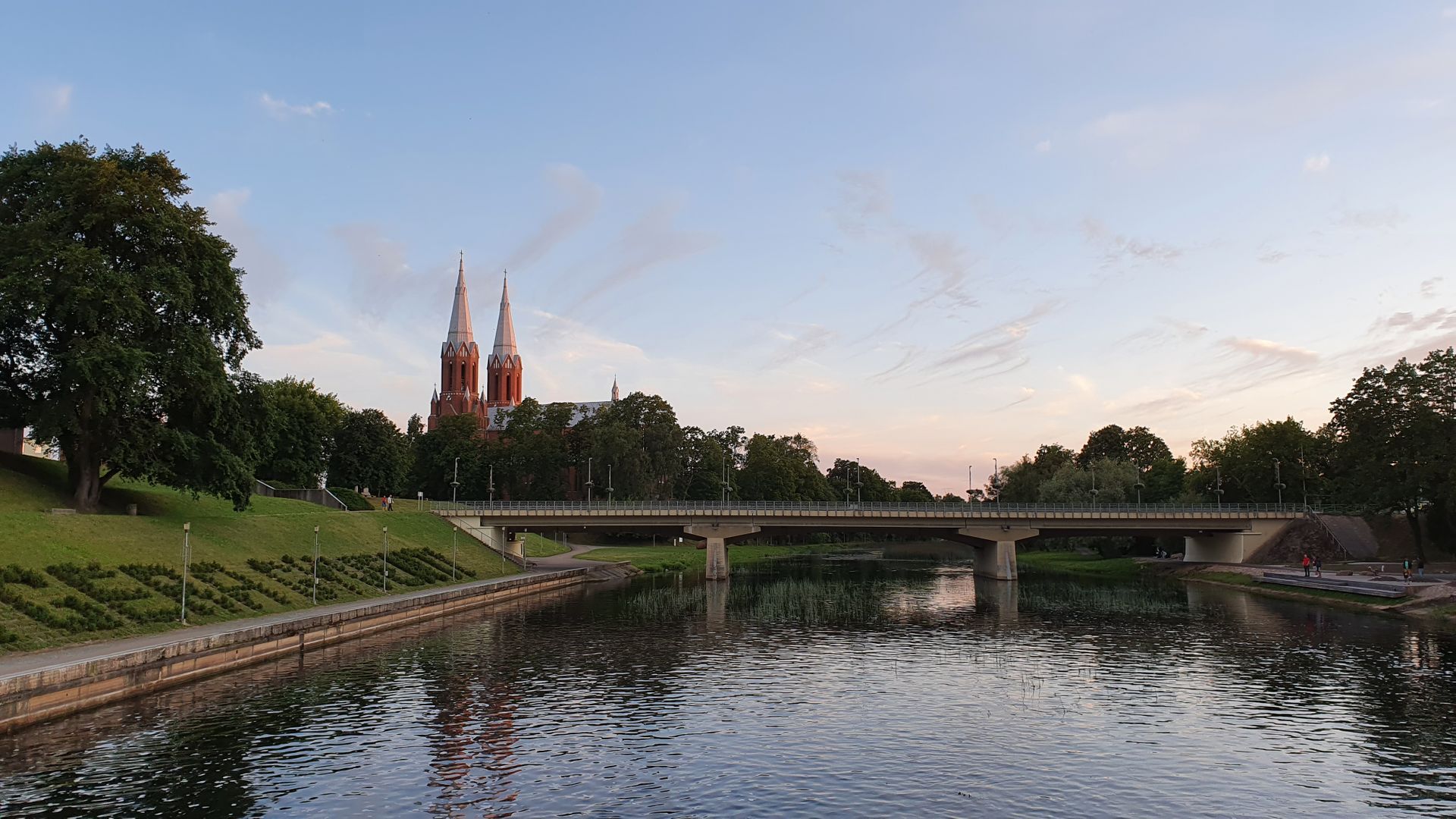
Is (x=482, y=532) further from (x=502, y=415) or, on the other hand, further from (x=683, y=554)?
(x=502, y=415)

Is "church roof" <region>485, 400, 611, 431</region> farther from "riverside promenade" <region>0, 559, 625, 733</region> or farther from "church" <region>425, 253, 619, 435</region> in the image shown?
"riverside promenade" <region>0, 559, 625, 733</region>

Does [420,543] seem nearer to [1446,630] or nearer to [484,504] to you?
[484,504]

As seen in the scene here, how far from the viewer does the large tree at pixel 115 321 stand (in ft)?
152

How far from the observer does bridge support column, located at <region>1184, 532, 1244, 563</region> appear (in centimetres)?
9475

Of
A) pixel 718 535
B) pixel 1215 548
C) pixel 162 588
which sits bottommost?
pixel 1215 548

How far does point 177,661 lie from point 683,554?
9240cm

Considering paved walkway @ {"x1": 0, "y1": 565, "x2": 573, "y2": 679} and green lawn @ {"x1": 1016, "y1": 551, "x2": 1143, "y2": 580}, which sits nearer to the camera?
paved walkway @ {"x1": 0, "y1": 565, "x2": 573, "y2": 679}

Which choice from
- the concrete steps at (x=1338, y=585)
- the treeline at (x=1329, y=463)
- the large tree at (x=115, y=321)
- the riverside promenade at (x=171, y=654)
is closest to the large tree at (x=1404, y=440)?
the treeline at (x=1329, y=463)

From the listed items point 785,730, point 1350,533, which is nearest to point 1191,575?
point 1350,533

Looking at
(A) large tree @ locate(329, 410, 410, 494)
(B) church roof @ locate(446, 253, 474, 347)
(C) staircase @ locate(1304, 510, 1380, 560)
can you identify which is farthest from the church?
(C) staircase @ locate(1304, 510, 1380, 560)

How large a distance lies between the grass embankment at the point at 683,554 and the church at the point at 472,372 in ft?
166

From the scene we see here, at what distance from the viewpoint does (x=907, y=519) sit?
93.8m

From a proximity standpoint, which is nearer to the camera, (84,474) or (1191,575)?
(84,474)

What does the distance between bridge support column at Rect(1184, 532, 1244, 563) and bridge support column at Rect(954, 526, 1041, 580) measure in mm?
18555
